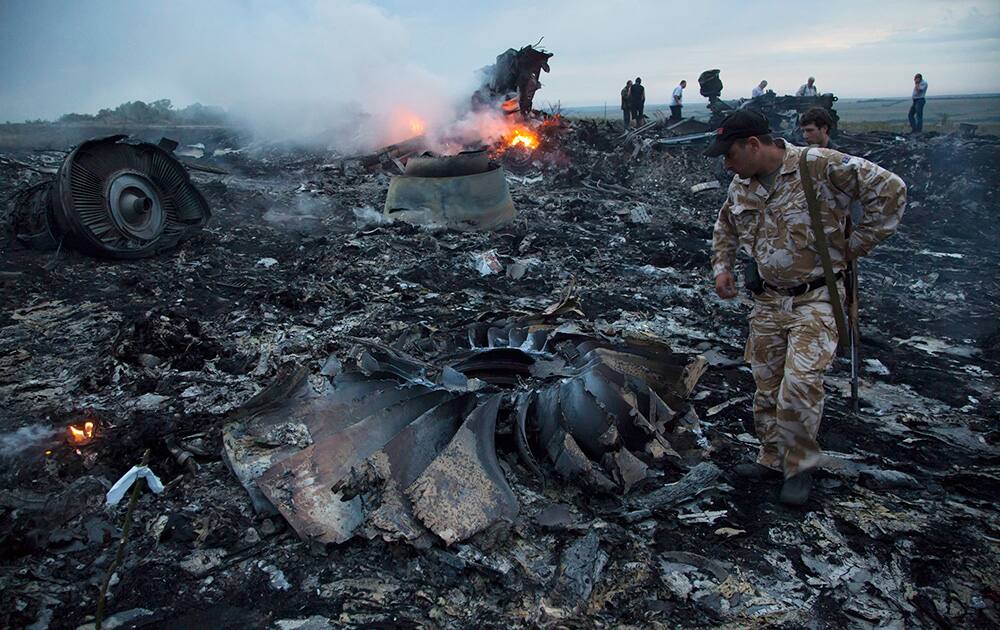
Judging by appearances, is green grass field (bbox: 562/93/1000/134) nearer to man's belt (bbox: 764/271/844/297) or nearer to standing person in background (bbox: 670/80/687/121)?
standing person in background (bbox: 670/80/687/121)

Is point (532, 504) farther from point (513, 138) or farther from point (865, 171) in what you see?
point (513, 138)

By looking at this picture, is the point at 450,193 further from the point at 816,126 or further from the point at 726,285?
the point at 726,285

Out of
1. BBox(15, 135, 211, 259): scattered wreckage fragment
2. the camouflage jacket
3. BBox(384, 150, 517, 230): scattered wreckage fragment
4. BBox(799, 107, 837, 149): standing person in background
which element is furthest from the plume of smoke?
BBox(384, 150, 517, 230): scattered wreckage fragment

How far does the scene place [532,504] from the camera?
2.89 meters

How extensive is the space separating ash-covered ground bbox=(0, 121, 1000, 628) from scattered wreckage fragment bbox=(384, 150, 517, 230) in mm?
452

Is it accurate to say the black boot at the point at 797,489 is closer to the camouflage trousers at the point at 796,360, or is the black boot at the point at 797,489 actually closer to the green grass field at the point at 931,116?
the camouflage trousers at the point at 796,360

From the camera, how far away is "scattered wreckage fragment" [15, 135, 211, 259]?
21.8ft

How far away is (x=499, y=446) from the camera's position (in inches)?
129

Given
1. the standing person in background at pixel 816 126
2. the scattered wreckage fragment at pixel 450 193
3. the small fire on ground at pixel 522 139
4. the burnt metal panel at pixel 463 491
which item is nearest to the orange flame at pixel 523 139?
the small fire on ground at pixel 522 139

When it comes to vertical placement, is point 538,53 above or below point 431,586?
above

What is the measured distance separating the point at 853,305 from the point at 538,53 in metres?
14.0

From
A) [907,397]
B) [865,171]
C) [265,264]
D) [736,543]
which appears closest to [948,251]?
[907,397]

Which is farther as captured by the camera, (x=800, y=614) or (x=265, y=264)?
(x=265, y=264)

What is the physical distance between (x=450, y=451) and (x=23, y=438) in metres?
2.66
